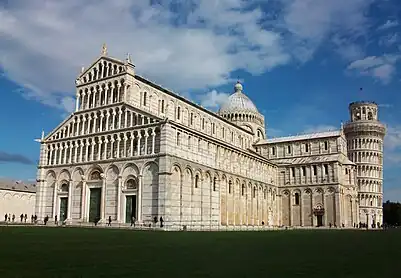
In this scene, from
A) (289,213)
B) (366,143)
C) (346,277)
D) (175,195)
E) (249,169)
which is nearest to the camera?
(346,277)

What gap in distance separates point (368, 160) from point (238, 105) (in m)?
33.1

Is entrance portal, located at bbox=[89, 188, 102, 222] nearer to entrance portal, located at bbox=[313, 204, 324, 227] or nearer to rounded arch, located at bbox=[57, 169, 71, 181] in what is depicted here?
rounded arch, located at bbox=[57, 169, 71, 181]

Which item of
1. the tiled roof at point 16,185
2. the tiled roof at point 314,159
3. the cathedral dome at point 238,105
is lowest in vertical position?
the tiled roof at point 16,185

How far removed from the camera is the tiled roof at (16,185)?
7472 cm

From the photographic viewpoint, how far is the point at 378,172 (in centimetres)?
9012

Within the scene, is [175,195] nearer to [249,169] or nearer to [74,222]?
[74,222]

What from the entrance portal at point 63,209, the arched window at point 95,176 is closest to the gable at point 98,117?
the arched window at point 95,176

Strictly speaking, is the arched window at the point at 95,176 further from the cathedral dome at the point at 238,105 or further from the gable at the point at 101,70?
the cathedral dome at the point at 238,105

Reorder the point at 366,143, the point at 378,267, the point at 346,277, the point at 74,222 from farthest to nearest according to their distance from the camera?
the point at 366,143 → the point at 74,222 → the point at 378,267 → the point at 346,277

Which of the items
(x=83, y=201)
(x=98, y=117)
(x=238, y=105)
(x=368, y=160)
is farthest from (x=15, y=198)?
(x=368, y=160)

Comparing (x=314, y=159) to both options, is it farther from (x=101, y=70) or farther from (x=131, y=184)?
(x=101, y=70)

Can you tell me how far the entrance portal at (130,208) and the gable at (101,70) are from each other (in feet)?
49.6

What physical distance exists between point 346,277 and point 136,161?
36.9 meters

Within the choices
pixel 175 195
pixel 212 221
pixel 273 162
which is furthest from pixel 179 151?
pixel 273 162
